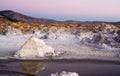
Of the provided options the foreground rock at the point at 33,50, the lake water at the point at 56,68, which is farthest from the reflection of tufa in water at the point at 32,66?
the foreground rock at the point at 33,50

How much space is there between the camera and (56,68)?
1540 cm

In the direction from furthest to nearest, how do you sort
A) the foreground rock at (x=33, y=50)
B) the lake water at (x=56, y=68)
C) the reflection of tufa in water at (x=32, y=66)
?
the foreground rock at (x=33, y=50), the reflection of tufa in water at (x=32, y=66), the lake water at (x=56, y=68)

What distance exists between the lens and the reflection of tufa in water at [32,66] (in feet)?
49.0

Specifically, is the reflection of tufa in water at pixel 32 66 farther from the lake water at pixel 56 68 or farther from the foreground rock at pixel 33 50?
the foreground rock at pixel 33 50

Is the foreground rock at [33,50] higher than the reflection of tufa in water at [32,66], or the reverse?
the foreground rock at [33,50]

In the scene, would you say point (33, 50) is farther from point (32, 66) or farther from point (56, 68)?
point (56, 68)

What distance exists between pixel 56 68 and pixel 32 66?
4.04 ft

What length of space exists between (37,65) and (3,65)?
1491mm

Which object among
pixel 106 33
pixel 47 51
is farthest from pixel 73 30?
pixel 47 51

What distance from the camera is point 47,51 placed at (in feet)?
64.6

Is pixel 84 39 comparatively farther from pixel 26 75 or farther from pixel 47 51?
pixel 26 75

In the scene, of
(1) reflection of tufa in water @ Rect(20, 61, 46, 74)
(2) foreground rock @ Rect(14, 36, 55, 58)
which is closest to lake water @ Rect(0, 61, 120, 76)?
(1) reflection of tufa in water @ Rect(20, 61, 46, 74)

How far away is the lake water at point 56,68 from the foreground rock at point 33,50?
6.22ft

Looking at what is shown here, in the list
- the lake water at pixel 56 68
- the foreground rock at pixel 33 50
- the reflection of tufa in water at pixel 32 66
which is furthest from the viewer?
the foreground rock at pixel 33 50
